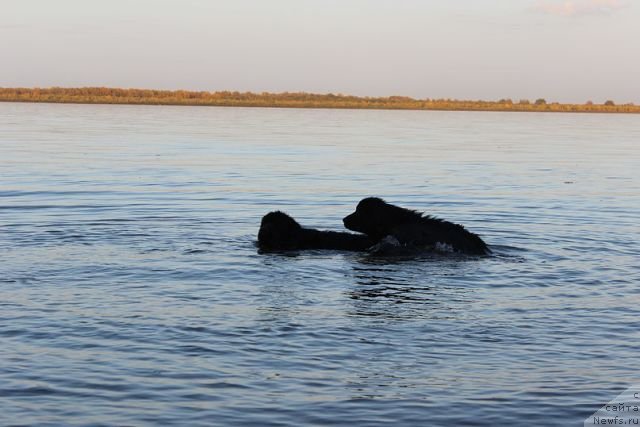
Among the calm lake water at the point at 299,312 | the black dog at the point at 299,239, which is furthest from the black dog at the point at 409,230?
the calm lake water at the point at 299,312

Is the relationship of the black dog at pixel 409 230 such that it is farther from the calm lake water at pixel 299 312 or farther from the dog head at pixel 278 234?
the dog head at pixel 278 234

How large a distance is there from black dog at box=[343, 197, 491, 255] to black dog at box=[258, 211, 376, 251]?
0.24 metres

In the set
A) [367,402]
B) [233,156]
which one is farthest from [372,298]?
[233,156]

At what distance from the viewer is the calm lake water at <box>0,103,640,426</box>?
708 cm

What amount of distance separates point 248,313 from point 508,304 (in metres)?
2.78

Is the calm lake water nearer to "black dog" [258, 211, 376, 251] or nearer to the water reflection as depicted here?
the water reflection

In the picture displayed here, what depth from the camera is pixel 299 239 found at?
14.4 meters

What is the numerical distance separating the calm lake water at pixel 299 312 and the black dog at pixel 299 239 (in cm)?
32

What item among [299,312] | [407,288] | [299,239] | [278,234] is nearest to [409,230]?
[299,239]

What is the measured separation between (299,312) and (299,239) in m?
4.63

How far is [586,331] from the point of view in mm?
9227

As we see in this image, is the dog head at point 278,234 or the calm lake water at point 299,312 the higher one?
the dog head at point 278,234

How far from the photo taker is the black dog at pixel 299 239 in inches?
561

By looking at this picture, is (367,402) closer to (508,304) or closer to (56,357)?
(56,357)
